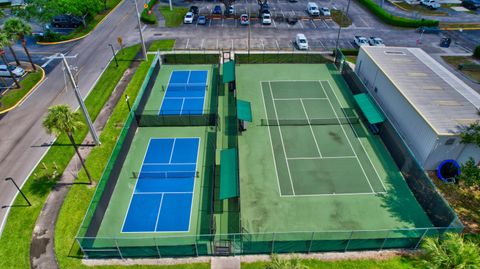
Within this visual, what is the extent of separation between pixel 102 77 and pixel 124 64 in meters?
4.01

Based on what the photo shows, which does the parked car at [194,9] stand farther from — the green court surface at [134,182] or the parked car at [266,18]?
the green court surface at [134,182]

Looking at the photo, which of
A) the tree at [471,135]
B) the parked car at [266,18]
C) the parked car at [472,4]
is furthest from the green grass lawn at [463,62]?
the parked car at [266,18]

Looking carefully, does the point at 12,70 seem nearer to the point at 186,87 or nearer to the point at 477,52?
the point at 186,87

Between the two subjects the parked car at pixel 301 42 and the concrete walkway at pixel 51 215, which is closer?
the concrete walkway at pixel 51 215

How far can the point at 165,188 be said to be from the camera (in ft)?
77.0

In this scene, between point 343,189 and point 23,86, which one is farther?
point 23,86

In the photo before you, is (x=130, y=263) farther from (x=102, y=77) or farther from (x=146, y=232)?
(x=102, y=77)

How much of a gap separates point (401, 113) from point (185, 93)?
74.1ft

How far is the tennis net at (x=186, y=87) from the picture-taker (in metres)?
35.2

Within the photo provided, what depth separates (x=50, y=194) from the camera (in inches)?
902

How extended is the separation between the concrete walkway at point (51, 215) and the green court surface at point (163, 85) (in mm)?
4839

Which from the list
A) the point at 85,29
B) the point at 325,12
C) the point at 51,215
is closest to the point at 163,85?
the point at 51,215

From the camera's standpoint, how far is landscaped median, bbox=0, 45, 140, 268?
62.3 ft

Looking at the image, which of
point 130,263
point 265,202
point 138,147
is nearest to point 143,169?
point 138,147
